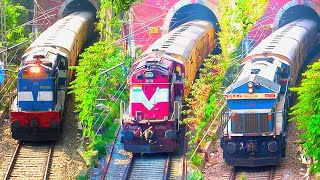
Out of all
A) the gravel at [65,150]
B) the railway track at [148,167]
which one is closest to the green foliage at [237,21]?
the gravel at [65,150]

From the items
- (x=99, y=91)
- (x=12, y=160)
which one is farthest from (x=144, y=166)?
(x=99, y=91)

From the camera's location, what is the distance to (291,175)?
A: 82.6ft

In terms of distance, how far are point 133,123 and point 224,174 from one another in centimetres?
347

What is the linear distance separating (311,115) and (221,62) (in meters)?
9.56

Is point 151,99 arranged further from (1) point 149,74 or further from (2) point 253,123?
(2) point 253,123

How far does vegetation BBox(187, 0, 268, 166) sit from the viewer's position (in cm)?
2884

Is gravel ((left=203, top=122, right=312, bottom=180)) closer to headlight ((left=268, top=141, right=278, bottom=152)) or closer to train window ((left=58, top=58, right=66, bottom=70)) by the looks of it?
headlight ((left=268, top=141, right=278, bottom=152))

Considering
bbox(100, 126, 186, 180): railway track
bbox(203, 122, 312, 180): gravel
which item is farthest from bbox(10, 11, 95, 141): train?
bbox(203, 122, 312, 180): gravel

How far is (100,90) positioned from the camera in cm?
3169

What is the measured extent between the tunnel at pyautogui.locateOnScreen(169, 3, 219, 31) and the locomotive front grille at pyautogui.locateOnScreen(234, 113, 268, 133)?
15.8 m

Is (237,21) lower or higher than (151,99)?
higher

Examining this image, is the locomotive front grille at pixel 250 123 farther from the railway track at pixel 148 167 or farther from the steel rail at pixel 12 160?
the steel rail at pixel 12 160

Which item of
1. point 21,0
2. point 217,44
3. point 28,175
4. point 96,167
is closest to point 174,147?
point 96,167

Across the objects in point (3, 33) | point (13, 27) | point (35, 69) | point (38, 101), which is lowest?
point (38, 101)
